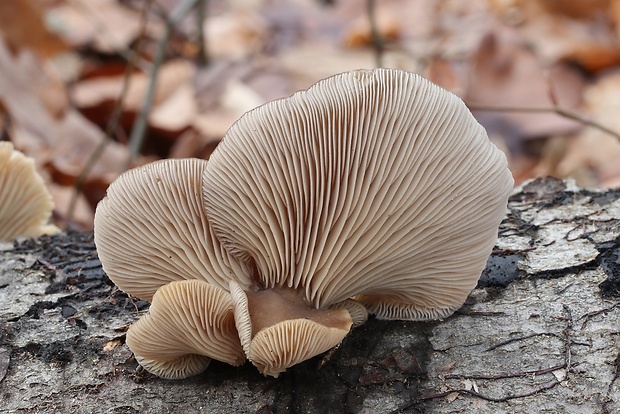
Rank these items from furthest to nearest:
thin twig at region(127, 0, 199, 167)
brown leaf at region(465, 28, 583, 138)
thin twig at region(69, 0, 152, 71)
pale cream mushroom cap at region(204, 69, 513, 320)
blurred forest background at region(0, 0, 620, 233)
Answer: thin twig at region(69, 0, 152, 71), brown leaf at region(465, 28, 583, 138), blurred forest background at region(0, 0, 620, 233), thin twig at region(127, 0, 199, 167), pale cream mushroom cap at region(204, 69, 513, 320)

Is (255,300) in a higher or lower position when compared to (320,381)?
higher

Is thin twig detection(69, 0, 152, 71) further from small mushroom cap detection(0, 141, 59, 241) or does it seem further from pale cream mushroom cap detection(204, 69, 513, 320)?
pale cream mushroom cap detection(204, 69, 513, 320)

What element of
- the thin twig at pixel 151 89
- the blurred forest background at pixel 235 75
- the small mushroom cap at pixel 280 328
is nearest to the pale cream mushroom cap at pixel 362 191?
the small mushroom cap at pixel 280 328

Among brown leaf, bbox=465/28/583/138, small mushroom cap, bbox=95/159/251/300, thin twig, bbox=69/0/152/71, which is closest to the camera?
small mushroom cap, bbox=95/159/251/300

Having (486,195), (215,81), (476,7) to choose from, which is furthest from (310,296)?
(476,7)

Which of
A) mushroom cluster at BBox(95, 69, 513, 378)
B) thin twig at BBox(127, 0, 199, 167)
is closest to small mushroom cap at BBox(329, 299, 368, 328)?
mushroom cluster at BBox(95, 69, 513, 378)

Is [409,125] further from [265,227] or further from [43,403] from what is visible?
[43,403]
